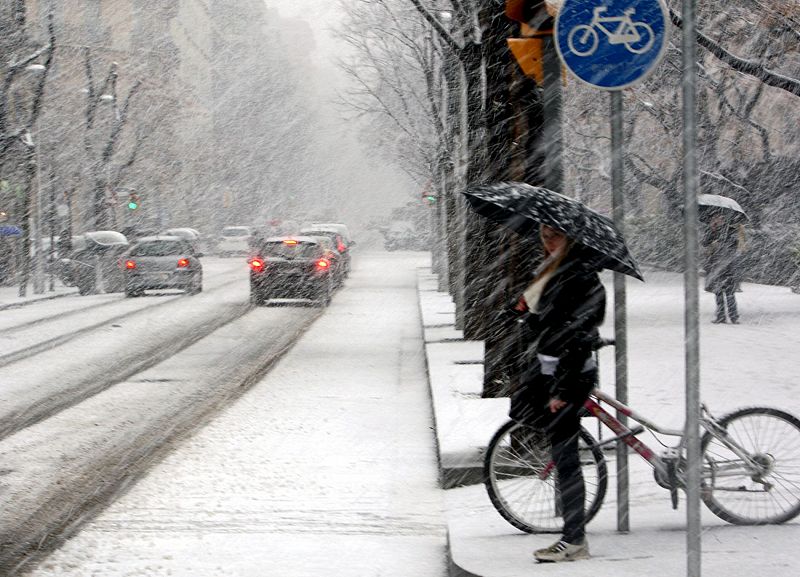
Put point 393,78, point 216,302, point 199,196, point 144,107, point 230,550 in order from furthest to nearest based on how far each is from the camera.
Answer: point 199,196, point 144,107, point 393,78, point 216,302, point 230,550

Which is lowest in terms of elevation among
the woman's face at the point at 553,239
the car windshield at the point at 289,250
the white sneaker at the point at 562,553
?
the white sneaker at the point at 562,553

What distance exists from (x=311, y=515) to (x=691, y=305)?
3.51 metres

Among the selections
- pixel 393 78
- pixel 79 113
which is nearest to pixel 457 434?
pixel 393 78

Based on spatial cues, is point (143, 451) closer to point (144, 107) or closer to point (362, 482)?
point (362, 482)

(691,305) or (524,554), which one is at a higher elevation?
(691,305)

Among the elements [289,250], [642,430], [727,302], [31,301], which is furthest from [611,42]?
[31,301]

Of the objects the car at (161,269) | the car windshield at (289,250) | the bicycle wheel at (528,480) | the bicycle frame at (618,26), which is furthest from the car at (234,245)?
the bicycle frame at (618,26)

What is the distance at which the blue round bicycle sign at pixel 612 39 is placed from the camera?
17.0 ft

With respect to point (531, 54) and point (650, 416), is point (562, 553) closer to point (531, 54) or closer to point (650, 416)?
point (531, 54)

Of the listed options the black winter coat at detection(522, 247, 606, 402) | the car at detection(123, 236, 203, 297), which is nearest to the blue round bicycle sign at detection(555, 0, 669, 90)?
the black winter coat at detection(522, 247, 606, 402)

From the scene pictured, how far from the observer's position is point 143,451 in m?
9.06

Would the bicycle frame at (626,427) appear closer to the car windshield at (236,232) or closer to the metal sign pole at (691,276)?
the metal sign pole at (691,276)

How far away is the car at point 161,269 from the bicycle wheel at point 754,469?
24.8 metres

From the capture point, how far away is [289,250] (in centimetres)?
2636
